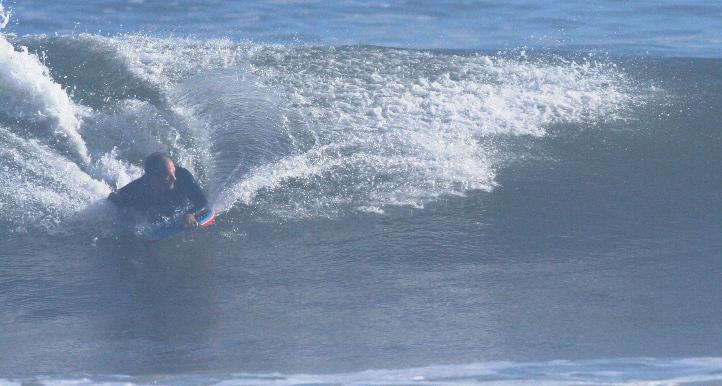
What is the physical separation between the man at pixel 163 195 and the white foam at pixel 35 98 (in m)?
2.45

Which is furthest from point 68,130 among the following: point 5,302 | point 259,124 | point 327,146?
point 5,302

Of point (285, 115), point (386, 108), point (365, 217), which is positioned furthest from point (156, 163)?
point (386, 108)

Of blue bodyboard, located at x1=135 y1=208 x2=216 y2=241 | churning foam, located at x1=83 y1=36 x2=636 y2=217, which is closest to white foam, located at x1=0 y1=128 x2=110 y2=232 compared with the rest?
blue bodyboard, located at x1=135 y1=208 x2=216 y2=241

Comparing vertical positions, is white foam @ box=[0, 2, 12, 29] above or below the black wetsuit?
above

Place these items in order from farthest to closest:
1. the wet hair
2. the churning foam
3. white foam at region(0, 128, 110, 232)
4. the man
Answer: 1. the churning foam
2. white foam at region(0, 128, 110, 232)
3. the man
4. the wet hair

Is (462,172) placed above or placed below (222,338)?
above

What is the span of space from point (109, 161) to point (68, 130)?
1.08 m

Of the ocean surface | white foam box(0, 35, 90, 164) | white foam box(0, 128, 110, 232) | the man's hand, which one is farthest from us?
white foam box(0, 35, 90, 164)

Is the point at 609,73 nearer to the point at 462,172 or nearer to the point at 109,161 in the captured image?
the point at 462,172

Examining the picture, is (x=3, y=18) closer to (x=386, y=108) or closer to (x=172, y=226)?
(x=386, y=108)

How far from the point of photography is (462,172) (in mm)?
9844

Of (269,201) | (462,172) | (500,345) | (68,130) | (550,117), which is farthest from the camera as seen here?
(550,117)

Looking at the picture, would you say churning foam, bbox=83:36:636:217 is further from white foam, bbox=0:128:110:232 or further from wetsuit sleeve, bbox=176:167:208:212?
white foam, bbox=0:128:110:232

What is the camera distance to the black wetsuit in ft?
26.8
